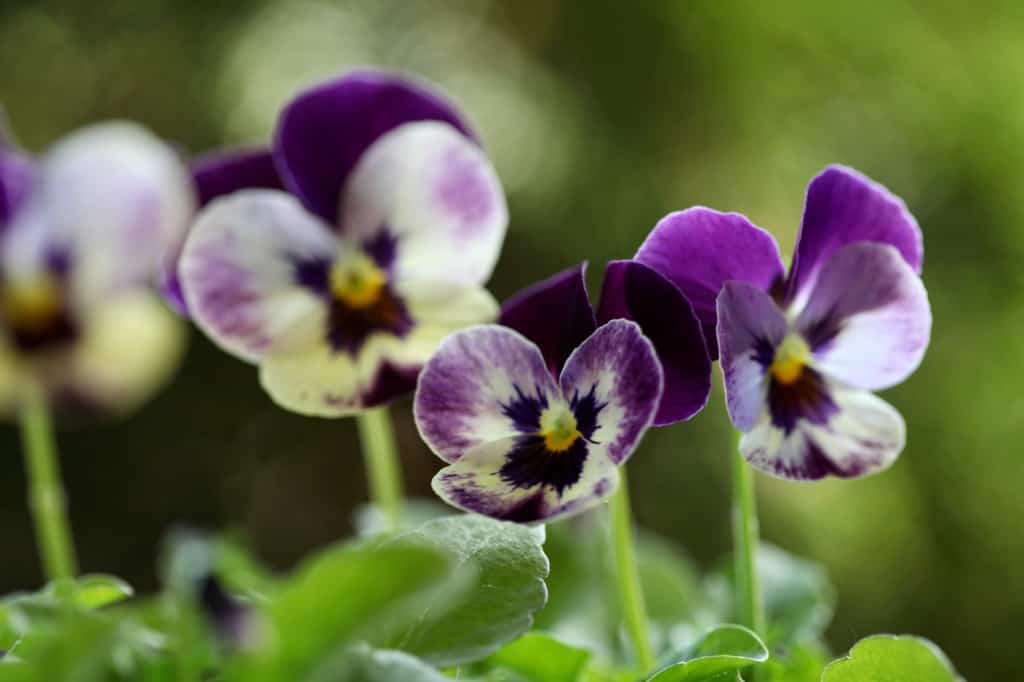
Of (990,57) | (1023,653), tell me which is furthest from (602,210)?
(1023,653)

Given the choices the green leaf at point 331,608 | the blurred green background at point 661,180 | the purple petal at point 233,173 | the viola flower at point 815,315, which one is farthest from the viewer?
the blurred green background at point 661,180

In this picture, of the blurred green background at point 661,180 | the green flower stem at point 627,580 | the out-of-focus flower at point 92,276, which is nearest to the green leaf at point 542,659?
the green flower stem at point 627,580

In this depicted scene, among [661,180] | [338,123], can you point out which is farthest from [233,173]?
[661,180]

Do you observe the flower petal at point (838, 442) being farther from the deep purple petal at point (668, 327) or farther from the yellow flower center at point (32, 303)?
the yellow flower center at point (32, 303)

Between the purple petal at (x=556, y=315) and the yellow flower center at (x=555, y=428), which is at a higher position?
the purple petal at (x=556, y=315)

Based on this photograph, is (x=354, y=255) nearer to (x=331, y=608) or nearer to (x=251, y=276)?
(x=251, y=276)

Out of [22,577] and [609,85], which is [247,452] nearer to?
[22,577]
